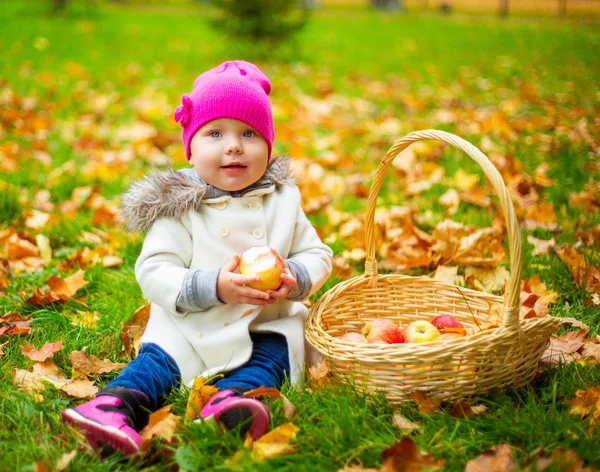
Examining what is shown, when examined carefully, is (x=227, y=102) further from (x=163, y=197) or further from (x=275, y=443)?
(x=275, y=443)

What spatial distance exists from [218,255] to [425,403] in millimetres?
814

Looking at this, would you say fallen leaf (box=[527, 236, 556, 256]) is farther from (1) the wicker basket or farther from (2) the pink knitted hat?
(2) the pink knitted hat

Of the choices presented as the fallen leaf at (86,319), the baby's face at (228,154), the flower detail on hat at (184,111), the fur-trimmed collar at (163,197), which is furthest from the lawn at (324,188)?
the flower detail on hat at (184,111)

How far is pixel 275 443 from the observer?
158cm

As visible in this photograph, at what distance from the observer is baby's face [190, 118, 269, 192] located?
1939mm

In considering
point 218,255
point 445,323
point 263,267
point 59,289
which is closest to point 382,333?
point 445,323

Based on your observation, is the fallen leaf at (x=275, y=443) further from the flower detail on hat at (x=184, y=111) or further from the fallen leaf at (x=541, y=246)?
the fallen leaf at (x=541, y=246)

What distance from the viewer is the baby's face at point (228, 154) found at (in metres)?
1.94

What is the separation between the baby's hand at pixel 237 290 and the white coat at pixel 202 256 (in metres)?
0.12

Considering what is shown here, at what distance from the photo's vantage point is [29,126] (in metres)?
4.70

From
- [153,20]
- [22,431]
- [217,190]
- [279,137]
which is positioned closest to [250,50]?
[279,137]

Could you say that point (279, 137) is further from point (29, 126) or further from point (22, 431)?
point (22, 431)

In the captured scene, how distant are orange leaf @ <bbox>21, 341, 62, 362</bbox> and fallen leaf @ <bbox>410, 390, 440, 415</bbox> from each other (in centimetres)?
123

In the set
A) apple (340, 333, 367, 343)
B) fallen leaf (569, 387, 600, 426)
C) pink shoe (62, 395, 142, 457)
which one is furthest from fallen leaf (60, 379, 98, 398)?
fallen leaf (569, 387, 600, 426)
